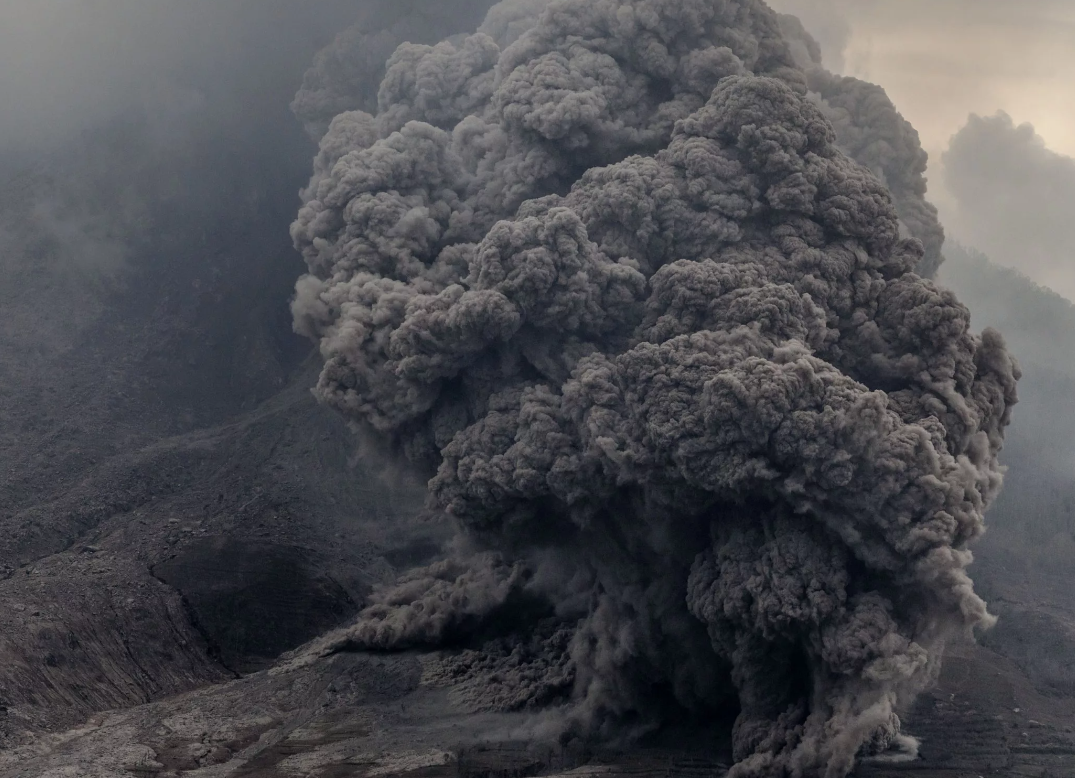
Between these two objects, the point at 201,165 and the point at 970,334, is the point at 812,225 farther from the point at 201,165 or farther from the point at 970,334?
the point at 201,165

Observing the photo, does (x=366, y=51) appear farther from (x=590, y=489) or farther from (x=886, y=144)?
(x=590, y=489)

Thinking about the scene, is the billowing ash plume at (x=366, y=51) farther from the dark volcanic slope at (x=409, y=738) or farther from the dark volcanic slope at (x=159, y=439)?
the dark volcanic slope at (x=409, y=738)

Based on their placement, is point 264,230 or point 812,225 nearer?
point 812,225

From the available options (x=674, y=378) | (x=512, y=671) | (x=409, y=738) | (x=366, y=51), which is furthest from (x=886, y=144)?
(x=366, y=51)

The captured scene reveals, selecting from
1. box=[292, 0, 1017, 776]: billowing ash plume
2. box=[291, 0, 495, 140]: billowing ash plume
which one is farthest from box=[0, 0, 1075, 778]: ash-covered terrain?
box=[291, 0, 495, 140]: billowing ash plume

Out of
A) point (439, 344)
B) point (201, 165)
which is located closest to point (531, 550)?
point (439, 344)

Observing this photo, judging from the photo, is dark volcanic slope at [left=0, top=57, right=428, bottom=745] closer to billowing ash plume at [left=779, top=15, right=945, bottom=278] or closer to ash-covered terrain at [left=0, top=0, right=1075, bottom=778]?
ash-covered terrain at [left=0, top=0, right=1075, bottom=778]
